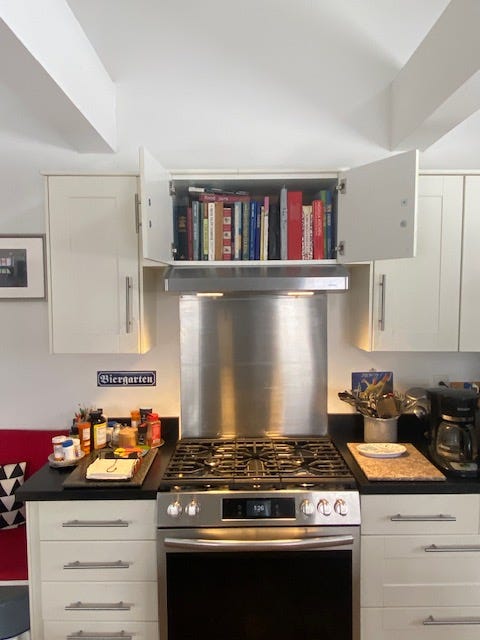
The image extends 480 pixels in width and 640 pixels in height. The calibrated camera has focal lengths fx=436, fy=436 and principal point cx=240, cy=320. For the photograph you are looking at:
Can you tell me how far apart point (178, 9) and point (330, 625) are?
267cm

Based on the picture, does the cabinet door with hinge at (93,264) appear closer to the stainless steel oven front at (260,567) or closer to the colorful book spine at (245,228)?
the colorful book spine at (245,228)

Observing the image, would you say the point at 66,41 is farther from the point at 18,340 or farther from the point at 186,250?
the point at 18,340

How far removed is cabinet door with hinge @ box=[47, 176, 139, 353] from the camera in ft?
5.96

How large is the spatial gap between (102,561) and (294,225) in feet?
5.10

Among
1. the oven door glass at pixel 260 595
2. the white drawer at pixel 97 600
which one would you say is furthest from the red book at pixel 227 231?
the white drawer at pixel 97 600

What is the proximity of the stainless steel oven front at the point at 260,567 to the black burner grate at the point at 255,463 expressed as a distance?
0.20ft

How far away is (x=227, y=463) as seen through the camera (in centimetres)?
184

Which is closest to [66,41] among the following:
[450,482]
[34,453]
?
[34,453]

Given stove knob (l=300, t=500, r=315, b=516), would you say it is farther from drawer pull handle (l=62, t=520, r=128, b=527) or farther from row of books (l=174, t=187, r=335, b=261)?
row of books (l=174, t=187, r=335, b=261)

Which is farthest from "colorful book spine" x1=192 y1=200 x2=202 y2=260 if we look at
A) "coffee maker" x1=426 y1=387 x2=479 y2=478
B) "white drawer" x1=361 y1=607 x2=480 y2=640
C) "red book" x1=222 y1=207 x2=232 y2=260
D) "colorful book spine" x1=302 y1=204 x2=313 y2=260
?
"white drawer" x1=361 y1=607 x2=480 y2=640

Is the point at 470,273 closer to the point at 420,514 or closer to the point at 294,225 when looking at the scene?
the point at 294,225

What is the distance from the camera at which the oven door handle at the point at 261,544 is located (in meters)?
1.56

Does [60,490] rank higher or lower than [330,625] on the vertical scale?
higher

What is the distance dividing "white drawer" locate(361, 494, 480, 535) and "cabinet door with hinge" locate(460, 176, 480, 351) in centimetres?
65
